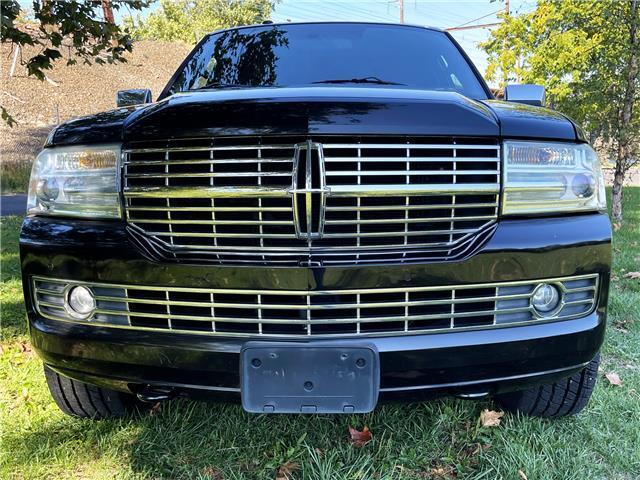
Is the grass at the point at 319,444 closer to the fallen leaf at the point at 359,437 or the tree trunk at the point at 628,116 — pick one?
the fallen leaf at the point at 359,437

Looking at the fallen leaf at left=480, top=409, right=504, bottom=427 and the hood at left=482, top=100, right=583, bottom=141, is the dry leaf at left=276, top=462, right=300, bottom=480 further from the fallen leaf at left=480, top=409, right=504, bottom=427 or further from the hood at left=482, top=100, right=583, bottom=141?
the hood at left=482, top=100, right=583, bottom=141

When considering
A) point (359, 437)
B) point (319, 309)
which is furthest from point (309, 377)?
point (359, 437)

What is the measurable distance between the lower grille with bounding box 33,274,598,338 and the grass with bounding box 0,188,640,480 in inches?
25.2

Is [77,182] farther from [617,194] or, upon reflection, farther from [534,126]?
[617,194]

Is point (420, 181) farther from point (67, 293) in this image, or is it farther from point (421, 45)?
point (421, 45)

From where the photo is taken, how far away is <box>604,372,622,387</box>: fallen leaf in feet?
8.73

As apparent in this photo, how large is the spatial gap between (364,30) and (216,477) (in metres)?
2.60

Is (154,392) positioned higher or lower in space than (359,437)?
higher

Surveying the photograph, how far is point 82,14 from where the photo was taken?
3.84 metres

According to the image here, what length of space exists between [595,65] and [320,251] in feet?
24.9

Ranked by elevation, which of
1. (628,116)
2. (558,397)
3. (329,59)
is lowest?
(558,397)

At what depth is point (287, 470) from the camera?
1.98 meters

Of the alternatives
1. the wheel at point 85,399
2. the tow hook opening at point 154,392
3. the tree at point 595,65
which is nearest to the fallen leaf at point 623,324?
the tow hook opening at point 154,392

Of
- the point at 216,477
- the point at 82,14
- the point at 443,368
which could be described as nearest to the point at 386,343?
the point at 443,368
